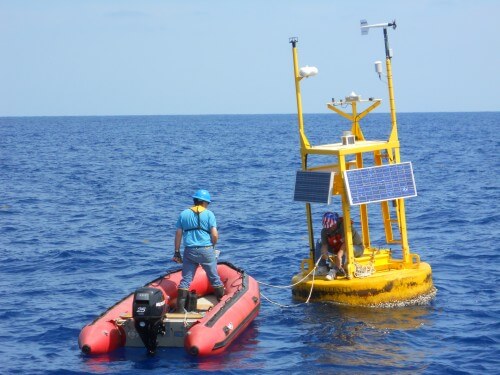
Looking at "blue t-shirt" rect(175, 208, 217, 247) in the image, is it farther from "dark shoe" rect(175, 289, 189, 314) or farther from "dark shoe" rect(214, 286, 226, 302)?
"dark shoe" rect(214, 286, 226, 302)

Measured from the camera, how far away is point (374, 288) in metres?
14.7

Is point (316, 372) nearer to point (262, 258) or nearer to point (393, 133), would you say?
point (393, 133)

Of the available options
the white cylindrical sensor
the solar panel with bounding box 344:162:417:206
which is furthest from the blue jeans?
the white cylindrical sensor

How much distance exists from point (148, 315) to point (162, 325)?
11.8 inches


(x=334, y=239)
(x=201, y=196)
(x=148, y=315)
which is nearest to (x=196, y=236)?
(x=201, y=196)

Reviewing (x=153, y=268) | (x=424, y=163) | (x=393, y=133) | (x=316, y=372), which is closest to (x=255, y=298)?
(x=316, y=372)

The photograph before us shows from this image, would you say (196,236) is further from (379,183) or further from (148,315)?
(379,183)

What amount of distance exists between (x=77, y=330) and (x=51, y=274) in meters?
4.69

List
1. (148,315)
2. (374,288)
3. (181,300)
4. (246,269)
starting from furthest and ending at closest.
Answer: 1. (246,269)
2. (374,288)
3. (181,300)
4. (148,315)

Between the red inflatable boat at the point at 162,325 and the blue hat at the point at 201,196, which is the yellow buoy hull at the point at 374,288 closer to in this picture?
the red inflatable boat at the point at 162,325

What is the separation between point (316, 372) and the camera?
1191cm

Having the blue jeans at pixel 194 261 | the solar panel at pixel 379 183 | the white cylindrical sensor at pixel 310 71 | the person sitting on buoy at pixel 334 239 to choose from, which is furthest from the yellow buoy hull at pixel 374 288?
the white cylindrical sensor at pixel 310 71

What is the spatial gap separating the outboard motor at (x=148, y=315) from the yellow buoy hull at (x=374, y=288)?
3465mm

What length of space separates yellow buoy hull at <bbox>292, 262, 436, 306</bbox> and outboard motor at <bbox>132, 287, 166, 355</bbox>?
3465 millimetres
